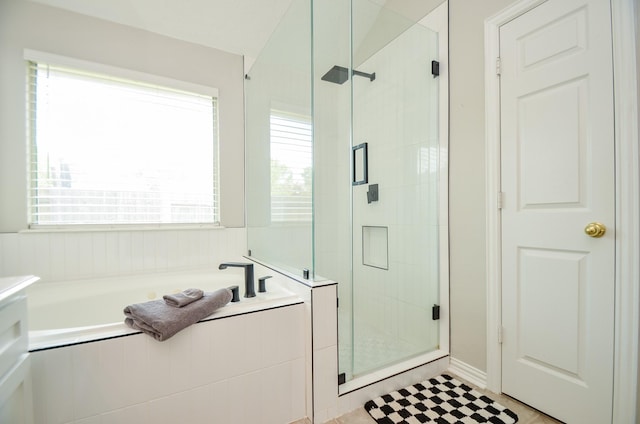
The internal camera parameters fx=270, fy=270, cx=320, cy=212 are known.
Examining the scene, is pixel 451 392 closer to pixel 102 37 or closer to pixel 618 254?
pixel 618 254

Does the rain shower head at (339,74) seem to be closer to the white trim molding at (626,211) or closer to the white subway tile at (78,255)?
the white trim molding at (626,211)

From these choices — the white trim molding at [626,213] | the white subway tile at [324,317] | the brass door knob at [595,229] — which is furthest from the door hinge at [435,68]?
the white subway tile at [324,317]

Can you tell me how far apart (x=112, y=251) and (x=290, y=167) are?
56.5 inches

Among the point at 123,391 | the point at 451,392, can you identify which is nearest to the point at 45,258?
the point at 123,391

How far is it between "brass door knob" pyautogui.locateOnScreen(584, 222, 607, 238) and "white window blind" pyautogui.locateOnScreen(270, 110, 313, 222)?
3.99 feet

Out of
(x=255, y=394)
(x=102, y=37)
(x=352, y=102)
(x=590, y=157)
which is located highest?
(x=102, y=37)

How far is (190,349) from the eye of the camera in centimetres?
105

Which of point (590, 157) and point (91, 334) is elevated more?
point (590, 157)

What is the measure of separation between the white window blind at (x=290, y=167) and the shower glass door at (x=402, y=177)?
40 cm

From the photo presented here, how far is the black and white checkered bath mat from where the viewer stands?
1262 mm

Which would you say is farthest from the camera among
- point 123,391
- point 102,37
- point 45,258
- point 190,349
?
point 102,37

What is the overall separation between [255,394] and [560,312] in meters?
1.43

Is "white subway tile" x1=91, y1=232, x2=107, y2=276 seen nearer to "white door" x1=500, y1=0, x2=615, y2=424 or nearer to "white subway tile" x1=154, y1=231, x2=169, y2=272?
"white subway tile" x1=154, y1=231, x2=169, y2=272

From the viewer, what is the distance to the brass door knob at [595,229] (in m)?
1.11
